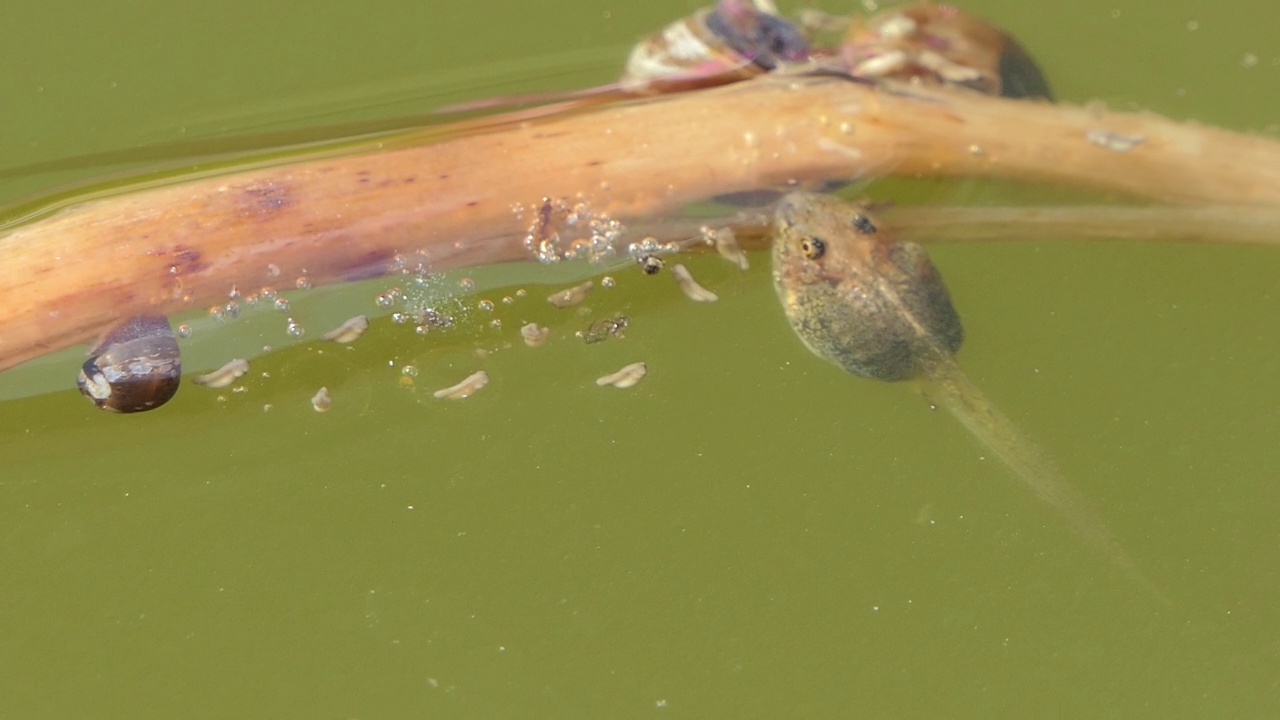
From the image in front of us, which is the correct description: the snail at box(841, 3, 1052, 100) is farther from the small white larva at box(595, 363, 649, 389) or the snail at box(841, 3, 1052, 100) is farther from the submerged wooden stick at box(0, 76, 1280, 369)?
the small white larva at box(595, 363, 649, 389)

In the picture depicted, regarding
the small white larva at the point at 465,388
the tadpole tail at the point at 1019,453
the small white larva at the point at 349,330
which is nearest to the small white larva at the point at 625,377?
the small white larva at the point at 465,388

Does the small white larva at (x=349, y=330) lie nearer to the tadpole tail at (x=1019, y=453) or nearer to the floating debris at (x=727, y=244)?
the floating debris at (x=727, y=244)

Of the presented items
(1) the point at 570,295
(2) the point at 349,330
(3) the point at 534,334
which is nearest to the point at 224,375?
(2) the point at 349,330

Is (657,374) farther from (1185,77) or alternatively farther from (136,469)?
(1185,77)

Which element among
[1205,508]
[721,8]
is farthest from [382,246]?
[1205,508]

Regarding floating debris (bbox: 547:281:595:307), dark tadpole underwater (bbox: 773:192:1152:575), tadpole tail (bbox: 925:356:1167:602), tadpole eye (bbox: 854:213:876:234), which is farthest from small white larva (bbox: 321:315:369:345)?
tadpole tail (bbox: 925:356:1167:602)

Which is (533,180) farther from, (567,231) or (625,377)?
(625,377)

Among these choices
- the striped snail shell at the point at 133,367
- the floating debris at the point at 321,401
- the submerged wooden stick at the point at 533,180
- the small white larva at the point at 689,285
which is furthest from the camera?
the small white larva at the point at 689,285
